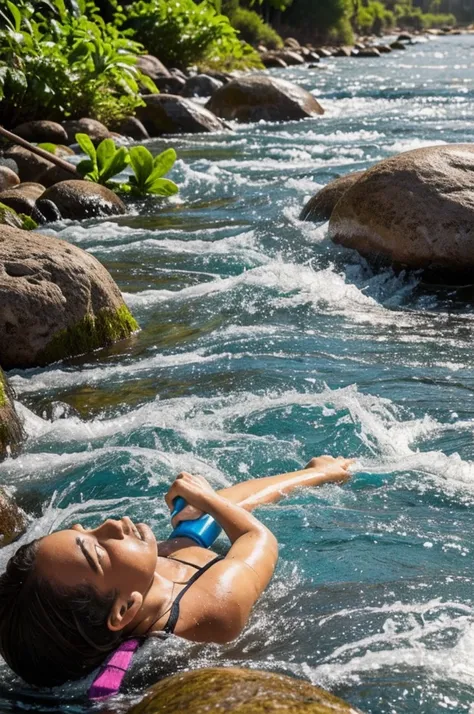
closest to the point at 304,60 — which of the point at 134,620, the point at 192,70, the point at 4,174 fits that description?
the point at 192,70

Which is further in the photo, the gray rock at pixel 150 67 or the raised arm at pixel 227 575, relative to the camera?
the gray rock at pixel 150 67

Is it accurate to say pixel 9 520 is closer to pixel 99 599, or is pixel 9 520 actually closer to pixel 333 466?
pixel 99 599

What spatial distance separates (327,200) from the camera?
35.7 ft

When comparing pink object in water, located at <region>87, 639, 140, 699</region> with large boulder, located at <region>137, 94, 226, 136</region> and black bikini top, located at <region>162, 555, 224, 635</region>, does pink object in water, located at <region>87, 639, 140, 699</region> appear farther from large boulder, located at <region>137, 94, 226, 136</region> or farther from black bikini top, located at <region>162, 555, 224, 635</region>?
large boulder, located at <region>137, 94, 226, 136</region>

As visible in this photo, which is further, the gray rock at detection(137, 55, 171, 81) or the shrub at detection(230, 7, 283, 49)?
the shrub at detection(230, 7, 283, 49)

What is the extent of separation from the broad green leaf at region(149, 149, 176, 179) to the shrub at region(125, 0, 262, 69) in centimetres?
1440

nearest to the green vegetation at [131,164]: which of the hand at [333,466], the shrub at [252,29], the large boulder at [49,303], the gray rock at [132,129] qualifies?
the large boulder at [49,303]

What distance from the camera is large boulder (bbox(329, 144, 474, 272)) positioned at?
882cm

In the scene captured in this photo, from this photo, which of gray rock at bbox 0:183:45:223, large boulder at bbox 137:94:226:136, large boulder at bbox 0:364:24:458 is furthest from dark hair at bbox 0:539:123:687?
large boulder at bbox 137:94:226:136

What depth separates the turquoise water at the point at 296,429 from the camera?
3.74 metres

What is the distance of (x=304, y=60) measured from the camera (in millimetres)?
40344

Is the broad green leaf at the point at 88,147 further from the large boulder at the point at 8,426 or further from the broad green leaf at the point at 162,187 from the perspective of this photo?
the large boulder at the point at 8,426

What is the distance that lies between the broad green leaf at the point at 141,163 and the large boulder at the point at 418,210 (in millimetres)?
3359

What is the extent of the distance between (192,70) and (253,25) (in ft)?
53.4
